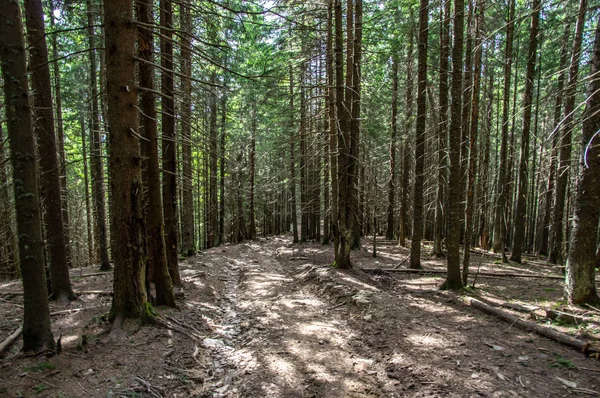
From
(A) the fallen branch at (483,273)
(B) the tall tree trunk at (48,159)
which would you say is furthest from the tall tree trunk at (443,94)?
(B) the tall tree trunk at (48,159)

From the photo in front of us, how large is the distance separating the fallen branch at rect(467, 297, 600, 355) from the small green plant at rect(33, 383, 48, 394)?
6905 mm

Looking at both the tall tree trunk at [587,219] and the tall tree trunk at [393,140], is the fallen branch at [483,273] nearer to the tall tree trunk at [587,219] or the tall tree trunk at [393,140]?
the tall tree trunk at [393,140]

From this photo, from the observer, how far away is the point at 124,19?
4.87 meters

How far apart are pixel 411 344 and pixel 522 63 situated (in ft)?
55.6

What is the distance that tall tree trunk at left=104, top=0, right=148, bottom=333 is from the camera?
4.89 m

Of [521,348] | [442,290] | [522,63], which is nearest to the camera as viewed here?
[521,348]

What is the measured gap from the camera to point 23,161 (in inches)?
158

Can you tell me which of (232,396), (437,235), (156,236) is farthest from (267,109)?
(232,396)

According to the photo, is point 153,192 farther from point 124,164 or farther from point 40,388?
point 40,388

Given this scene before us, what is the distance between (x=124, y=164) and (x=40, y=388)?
308 cm

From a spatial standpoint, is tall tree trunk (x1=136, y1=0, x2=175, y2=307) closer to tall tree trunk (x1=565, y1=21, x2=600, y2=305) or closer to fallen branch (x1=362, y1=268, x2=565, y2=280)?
fallen branch (x1=362, y1=268, x2=565, y2=280)

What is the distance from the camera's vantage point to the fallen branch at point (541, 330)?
442 centimetres

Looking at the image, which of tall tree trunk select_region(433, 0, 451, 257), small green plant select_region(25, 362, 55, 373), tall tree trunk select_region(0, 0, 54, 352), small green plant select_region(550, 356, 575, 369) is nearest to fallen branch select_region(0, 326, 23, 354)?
tall tree trunk select_region(0, 0, 54, 352)

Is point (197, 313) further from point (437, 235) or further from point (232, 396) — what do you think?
point (437, 235)
